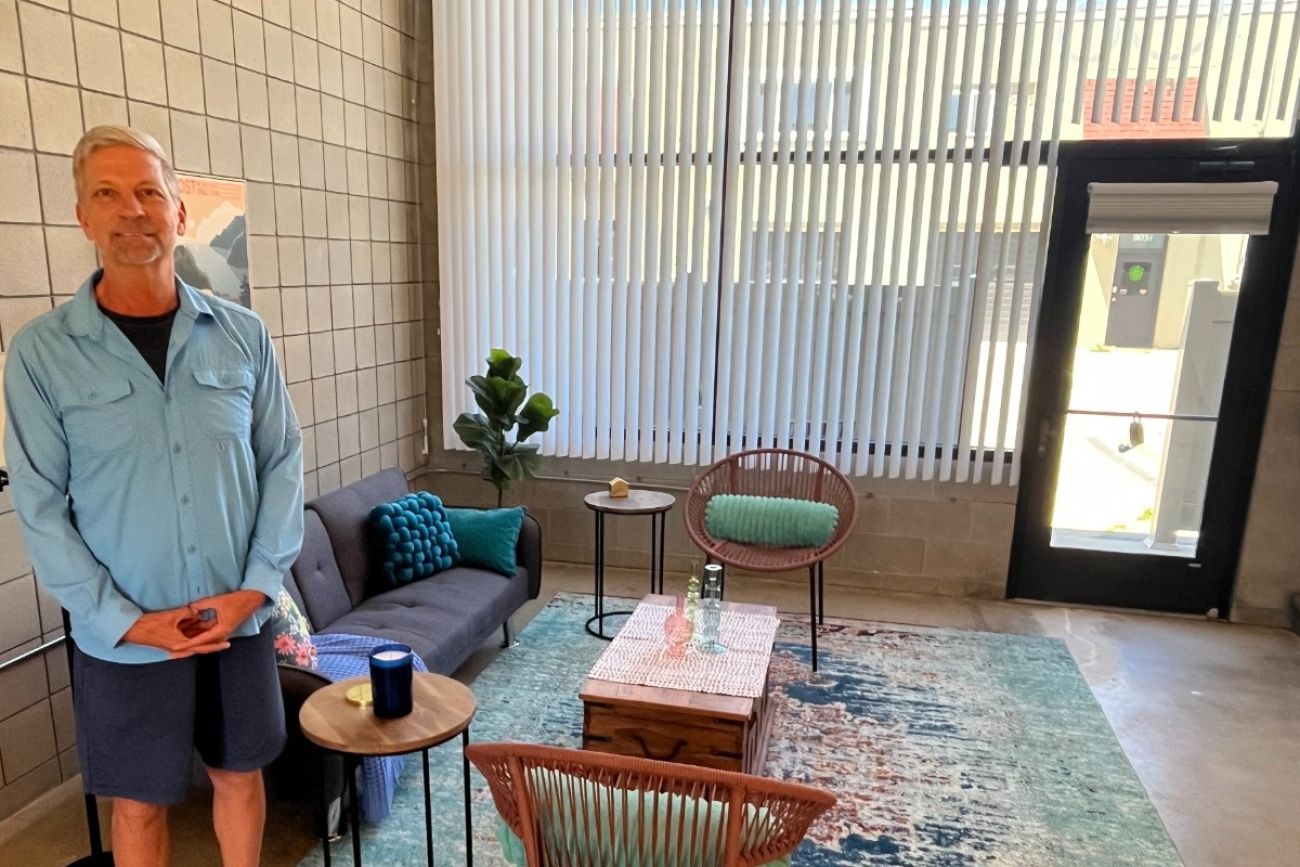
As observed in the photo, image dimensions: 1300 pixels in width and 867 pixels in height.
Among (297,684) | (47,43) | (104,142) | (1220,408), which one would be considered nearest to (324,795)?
(297,684)

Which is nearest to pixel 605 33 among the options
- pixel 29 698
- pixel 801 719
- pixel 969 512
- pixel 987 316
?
pixel 987 316

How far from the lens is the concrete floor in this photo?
86.2 inches

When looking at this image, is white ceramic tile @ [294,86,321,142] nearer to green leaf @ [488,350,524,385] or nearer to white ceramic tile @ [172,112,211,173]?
white ceramic tile @ [172,112,211,173]

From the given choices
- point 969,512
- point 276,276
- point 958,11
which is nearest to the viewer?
point 276,276

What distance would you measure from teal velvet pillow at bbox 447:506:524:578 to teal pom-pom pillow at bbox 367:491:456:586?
0.04 metres

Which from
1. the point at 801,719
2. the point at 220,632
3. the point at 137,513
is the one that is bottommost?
the point at 801,719

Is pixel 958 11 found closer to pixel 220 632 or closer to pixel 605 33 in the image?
pixel 605 33

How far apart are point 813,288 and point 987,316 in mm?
796

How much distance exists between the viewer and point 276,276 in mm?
3141

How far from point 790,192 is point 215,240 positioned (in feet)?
7.92

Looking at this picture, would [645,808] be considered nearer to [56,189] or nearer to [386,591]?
[386,591]

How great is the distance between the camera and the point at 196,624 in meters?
1.52

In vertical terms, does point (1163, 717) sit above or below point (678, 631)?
below

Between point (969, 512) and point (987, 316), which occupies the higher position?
point (987, 316)
